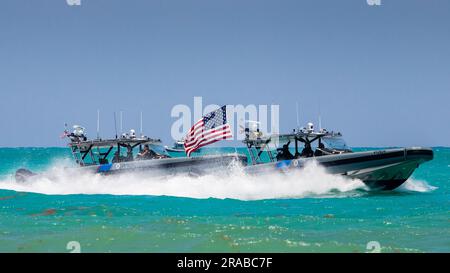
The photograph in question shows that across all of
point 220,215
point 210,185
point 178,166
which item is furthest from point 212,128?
point 220,215

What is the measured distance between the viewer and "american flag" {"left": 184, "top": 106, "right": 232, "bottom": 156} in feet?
84.1

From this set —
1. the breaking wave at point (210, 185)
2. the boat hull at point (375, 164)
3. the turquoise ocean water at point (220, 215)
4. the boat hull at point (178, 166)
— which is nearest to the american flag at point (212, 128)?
the boat hull at point (178, 166)

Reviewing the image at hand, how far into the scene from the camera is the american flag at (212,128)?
25.6 meters

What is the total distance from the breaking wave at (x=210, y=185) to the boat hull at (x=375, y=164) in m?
0.30

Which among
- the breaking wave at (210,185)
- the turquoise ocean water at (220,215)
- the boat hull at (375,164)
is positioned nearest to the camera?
the turquoise ocean water at (220,215)

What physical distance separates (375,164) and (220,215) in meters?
8.47

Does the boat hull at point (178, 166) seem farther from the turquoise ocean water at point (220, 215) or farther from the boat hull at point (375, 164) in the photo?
the boat hull at point (375, 164)

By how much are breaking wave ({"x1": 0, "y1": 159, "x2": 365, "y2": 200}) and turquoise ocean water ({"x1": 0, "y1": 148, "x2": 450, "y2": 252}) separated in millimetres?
44

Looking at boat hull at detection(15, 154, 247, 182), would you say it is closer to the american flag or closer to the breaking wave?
the breaking wave

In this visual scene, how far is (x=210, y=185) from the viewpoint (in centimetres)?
2614

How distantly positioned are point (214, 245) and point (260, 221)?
3915 millimetres

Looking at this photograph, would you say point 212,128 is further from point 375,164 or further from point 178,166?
point 375,164
